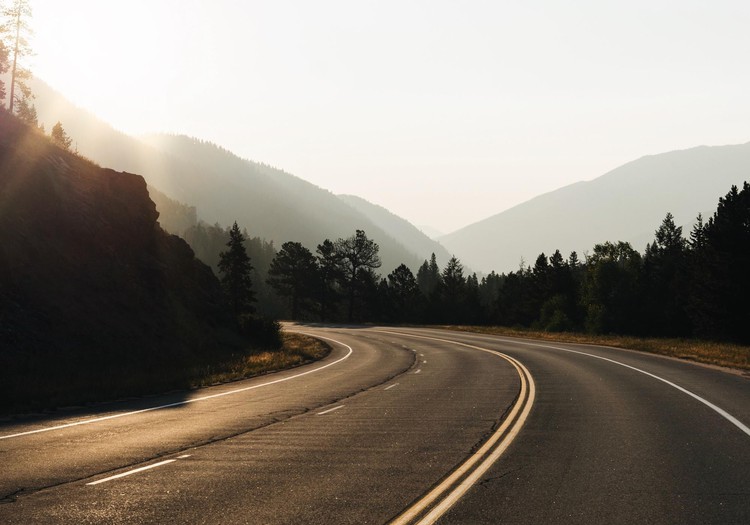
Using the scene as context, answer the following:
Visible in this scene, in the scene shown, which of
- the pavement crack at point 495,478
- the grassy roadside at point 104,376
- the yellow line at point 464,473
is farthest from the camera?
the grassy roadside at point 104,376

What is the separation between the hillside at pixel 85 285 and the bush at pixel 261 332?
9.02 ft

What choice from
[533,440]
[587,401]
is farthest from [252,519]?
[587,401]

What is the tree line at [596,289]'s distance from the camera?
6297 cm

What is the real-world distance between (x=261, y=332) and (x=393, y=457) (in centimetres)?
3328

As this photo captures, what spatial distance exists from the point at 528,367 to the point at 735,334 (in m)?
44.5

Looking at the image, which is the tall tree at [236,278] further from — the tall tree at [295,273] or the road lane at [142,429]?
the road lane at [142,429]

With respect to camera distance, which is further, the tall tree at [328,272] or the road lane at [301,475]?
the tall tree at [328,272]

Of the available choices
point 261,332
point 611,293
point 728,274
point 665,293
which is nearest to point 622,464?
point 261,332

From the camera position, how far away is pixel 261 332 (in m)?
41.9

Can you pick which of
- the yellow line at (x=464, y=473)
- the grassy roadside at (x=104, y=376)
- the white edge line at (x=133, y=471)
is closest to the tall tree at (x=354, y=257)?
the grassy roadside at (x=104, y=376)

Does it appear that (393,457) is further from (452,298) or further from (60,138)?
(452,298)

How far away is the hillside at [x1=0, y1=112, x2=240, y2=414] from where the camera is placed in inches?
853

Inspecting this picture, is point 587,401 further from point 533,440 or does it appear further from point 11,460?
point 11,460

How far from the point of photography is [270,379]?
23859 millimetres
